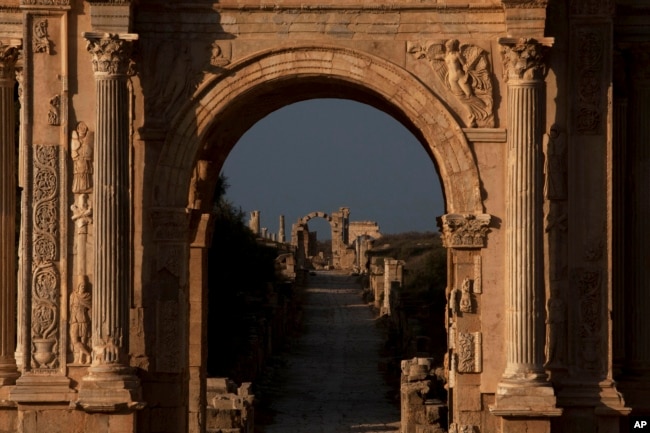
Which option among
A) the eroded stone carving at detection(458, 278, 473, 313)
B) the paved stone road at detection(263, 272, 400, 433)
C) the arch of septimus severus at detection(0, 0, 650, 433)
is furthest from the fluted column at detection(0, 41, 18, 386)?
the paved stone road at detection(263, 272, 400, 433)

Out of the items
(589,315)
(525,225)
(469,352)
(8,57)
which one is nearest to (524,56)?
(525,225)

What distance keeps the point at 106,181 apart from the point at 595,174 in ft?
19.0

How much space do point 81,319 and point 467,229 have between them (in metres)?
4.69

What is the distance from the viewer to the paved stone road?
116ft

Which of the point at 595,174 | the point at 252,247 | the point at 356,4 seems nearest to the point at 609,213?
the point at 595,174

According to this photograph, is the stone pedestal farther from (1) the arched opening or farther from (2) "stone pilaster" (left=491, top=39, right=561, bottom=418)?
(2) "stone pilaster" (left=491, top=39, right=561, bottom=418)

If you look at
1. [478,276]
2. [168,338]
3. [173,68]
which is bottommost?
[168,338]

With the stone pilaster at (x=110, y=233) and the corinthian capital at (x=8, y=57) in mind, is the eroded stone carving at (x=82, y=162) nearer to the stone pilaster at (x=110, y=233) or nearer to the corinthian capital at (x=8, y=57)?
the stone pilaster at (x=110, y=233)

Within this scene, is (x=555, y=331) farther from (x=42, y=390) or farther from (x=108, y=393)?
(x=42, y=390)

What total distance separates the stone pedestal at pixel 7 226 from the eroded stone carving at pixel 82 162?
4.82 ft

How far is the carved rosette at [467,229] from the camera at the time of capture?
24.1 metres

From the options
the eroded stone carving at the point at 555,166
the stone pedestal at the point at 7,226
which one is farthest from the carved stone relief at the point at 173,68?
the eroded stone carving at the point at 555,166

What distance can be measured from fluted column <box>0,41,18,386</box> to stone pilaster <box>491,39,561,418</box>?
6157 mm

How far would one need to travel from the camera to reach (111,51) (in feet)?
77.7
